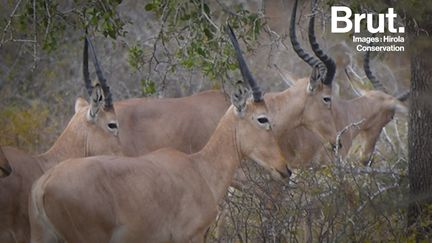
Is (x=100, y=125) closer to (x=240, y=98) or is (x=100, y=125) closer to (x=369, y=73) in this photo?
(x=240, y=98)

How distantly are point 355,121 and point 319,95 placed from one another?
0.92 metres

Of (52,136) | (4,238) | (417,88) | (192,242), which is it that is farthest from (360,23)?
(52,136)

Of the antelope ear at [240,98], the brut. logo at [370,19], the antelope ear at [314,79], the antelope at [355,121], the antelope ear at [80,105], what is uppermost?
the brut. logo at [370,19]

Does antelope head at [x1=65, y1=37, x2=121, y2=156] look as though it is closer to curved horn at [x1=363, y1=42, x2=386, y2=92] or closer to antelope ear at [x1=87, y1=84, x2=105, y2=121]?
antelope ear at [x1=87, y1=84, x2=105, y2=121]

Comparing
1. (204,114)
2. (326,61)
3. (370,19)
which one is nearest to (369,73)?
(326,61)

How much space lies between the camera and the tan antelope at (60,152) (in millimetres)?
8180

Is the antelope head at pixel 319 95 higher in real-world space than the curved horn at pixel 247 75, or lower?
lower

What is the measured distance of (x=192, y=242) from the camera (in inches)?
309

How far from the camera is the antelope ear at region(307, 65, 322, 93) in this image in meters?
10.4

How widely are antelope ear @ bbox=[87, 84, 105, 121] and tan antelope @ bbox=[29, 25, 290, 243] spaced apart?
1.25 meters

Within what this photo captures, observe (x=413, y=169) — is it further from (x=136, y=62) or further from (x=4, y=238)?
(x=4, y=238)

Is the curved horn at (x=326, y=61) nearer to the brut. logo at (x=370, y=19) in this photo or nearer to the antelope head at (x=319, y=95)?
the antelope head at (x=319, y=95)

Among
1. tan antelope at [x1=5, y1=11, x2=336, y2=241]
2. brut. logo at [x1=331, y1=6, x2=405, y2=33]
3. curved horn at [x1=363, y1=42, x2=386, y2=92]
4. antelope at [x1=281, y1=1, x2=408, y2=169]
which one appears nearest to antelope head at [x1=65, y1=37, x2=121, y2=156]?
tan antelope at [x1=5, y1=11, x2=336, y2=241]

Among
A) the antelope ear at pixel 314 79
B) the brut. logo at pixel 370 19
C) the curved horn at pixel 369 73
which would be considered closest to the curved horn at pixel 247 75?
the brut. logo at pixel 370 19
